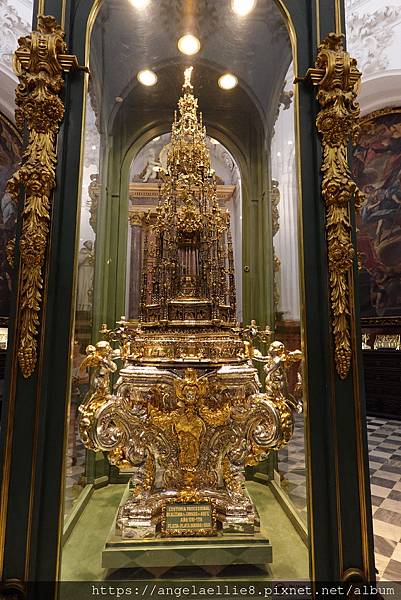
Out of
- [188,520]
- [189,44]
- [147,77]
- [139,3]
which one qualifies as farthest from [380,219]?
[188,520]

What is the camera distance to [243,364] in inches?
109

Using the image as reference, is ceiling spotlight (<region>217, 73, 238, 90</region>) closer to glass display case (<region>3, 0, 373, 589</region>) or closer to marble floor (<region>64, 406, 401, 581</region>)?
glass display case (<region>3, 0, 373, 589</region>)

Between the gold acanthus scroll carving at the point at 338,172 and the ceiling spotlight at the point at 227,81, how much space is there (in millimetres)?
1643

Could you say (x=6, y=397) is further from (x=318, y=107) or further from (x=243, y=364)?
(x=318, y=107)

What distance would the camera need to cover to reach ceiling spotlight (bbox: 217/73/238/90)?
3.48m

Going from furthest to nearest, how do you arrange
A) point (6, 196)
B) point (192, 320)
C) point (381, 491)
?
point (6, 196) < point (381, 491) < point (192, 320)

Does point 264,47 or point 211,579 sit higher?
point 264,47

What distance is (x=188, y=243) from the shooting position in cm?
334

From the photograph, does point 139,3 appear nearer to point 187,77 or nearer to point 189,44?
point 189,44

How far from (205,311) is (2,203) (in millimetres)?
5950

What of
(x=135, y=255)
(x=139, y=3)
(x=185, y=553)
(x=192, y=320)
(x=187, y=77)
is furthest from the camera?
(x=135, y=255)

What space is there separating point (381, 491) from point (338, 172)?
3.40 m

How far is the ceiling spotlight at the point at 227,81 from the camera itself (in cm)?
348

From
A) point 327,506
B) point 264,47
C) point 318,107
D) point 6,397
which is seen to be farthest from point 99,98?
point 327,506
